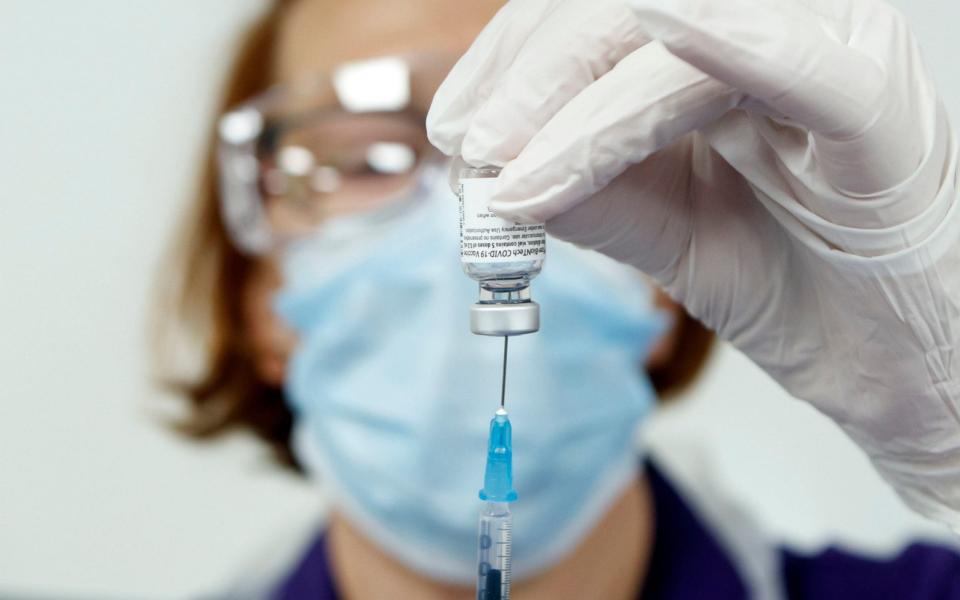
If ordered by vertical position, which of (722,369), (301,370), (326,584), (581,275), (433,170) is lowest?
(326,584)

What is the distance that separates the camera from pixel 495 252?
0.70 meters

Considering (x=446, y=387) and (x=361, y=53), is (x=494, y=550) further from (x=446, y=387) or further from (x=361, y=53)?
(x=361, y=53)

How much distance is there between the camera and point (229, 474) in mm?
2131

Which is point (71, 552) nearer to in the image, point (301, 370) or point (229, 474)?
point (229, 474)

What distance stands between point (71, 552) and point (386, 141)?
3.88 ft

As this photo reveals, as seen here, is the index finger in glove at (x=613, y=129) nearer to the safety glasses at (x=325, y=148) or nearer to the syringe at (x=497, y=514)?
the syringe at (x=497, y=514)

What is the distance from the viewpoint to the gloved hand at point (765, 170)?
24.5 inches

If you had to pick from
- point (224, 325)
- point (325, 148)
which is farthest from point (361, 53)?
point (224, 325)

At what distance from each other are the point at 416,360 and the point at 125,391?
3.26 ft

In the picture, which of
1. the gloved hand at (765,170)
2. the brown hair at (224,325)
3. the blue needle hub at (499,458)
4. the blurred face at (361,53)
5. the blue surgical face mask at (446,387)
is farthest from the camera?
the brown hair at (224,325)

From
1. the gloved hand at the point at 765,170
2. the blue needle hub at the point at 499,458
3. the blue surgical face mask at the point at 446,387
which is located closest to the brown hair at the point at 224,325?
the blue surgical face mask at the point at 446,387

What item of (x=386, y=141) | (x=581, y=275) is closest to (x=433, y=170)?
(x=386, y=141)

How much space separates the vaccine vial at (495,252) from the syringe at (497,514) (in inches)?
3.0

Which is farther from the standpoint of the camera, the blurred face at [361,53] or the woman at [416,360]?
the blurred face at [361,53]
